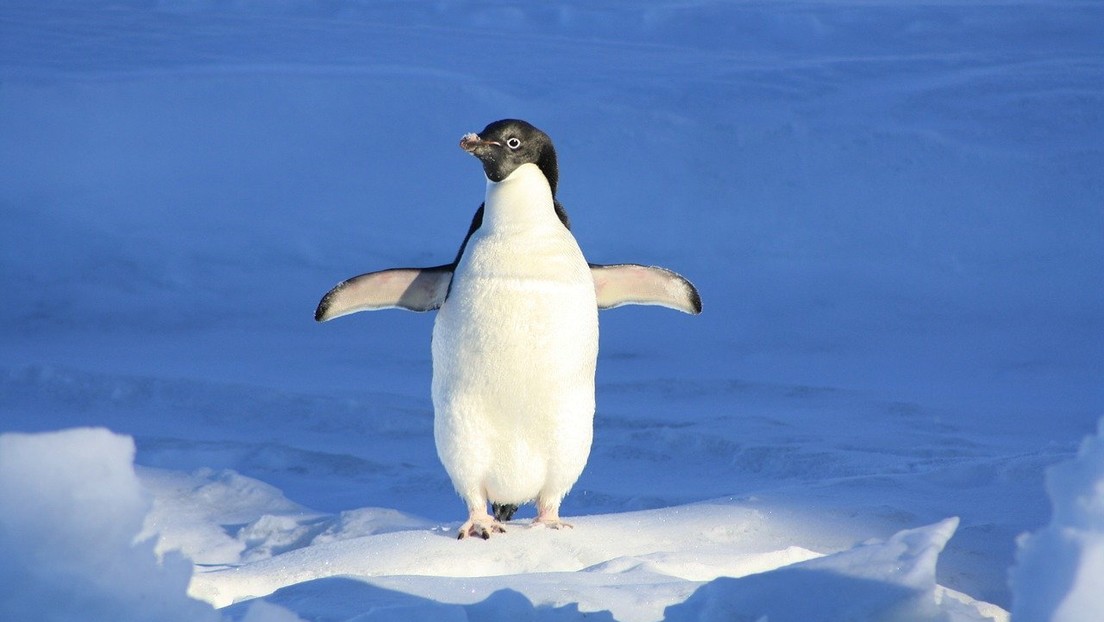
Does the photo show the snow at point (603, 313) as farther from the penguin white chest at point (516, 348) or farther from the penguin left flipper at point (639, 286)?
the penguin left flipper at point (639, 286)

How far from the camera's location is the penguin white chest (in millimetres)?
2682

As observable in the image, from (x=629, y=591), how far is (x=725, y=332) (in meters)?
4.48

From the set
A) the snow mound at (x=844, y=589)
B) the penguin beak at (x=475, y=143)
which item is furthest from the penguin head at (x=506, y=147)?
the snow mound at (x=844, y=589)

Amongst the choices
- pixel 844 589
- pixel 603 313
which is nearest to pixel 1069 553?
pixel 844 589

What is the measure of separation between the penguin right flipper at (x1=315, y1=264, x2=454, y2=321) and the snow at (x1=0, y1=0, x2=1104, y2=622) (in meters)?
0.46

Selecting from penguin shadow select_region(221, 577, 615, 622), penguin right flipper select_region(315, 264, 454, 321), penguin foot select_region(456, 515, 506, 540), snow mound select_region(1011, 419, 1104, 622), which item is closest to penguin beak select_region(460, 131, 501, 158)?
penguin right flipper select_region(315, 264, 454, 321)

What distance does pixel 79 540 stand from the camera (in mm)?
1763

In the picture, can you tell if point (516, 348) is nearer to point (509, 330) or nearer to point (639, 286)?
point (509, 330)

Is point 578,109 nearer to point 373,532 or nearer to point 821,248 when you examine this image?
point 821,248

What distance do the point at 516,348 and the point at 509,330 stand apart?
0.04 m

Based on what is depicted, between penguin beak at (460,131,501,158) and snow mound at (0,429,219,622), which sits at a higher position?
penguin beak at (460,131,501,158)

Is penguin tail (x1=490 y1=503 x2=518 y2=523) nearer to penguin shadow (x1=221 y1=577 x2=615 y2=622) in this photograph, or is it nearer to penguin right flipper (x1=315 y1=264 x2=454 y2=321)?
penguin right flipper (x1=315 y1=264 x2=454 y2=321)

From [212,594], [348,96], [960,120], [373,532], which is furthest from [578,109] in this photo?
[212,594]

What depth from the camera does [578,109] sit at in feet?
31.9
